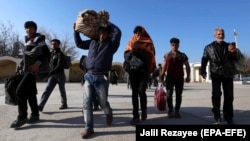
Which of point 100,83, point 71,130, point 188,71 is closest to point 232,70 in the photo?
point 188,71

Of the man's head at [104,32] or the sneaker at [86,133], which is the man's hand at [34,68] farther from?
the sneaker at [86,133]

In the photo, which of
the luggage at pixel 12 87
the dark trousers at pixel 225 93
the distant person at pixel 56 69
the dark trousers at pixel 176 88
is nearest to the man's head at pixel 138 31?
the dark trousers at pixel 176 88

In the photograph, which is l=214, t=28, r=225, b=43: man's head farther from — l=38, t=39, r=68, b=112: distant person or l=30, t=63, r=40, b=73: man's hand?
l=38, t=39, r=68, b=112: distant person

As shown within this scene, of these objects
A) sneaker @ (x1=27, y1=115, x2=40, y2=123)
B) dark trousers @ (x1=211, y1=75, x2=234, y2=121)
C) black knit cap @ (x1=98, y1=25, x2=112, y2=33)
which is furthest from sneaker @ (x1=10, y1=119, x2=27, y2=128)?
dark trousers @ (x1=211, y1=75, x2=234, y2=121)

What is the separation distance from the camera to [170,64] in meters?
6.15

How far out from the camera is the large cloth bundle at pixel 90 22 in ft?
16.3

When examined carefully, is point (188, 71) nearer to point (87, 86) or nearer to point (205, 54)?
point (205, 54)

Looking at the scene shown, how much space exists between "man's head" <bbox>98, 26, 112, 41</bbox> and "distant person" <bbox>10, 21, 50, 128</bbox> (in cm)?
143

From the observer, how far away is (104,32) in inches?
189

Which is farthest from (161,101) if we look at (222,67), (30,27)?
(30,27)

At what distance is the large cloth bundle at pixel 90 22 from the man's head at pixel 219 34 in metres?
2.11

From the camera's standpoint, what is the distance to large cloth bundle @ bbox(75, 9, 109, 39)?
4961 mm

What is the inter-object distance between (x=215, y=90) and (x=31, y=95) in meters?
3.65

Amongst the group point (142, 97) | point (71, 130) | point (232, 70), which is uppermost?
point (232, 70)
